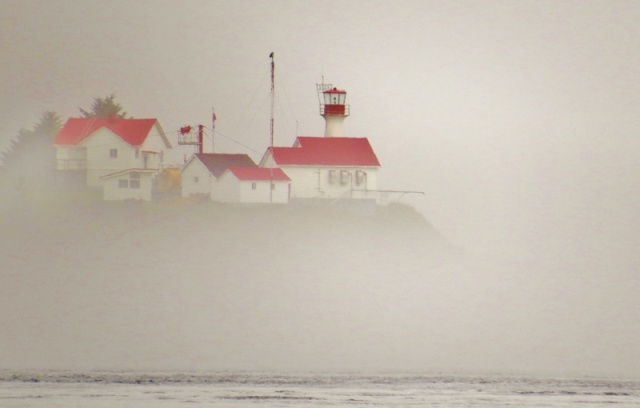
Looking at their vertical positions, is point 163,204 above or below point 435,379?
above

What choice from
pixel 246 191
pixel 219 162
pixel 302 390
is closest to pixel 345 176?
pixel 246 191

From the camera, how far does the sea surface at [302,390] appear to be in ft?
56.2

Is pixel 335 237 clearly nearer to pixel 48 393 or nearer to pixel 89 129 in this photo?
pixel 89 129

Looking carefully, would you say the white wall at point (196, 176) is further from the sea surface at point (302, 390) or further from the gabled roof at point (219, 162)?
the sea surface at point (302, 390)

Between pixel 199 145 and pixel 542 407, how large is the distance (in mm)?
6885

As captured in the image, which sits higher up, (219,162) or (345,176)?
(219,162)

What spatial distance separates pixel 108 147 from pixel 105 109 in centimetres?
70

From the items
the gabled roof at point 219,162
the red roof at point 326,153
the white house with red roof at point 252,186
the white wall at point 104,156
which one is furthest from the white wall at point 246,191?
the white wall at point 104,156

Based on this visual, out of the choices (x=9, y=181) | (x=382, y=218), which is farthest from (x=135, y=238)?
(x=382, y=218)

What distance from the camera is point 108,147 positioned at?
20562 millimetres

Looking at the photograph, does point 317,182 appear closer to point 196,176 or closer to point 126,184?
point 196,176

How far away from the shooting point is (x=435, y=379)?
739 inches

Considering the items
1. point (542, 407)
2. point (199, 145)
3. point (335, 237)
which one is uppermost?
point (199, 145)

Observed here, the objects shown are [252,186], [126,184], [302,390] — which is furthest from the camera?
[126,184]
